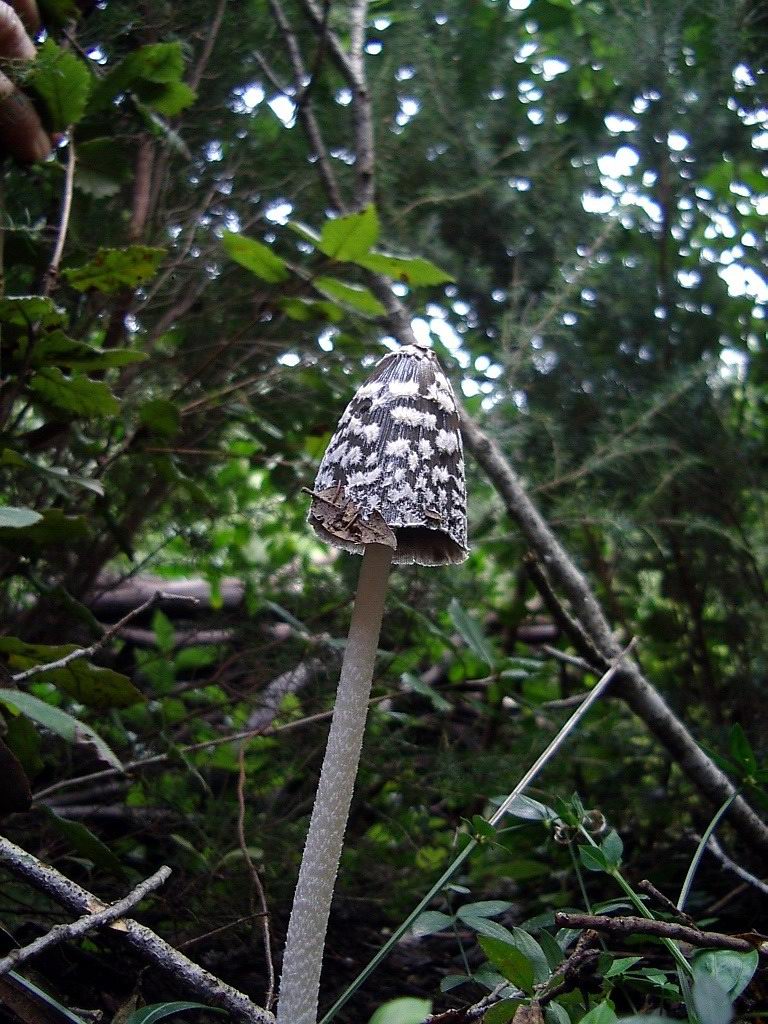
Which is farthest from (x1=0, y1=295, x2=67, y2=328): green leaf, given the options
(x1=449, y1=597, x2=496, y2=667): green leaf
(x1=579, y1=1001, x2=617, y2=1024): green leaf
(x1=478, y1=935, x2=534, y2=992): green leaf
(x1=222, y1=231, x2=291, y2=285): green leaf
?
(x1=579, y1=1001, x2=617, y2=1024): green leaf

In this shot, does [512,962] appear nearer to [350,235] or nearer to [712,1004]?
[712,1004]

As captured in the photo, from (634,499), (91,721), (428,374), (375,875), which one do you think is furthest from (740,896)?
(91,721)

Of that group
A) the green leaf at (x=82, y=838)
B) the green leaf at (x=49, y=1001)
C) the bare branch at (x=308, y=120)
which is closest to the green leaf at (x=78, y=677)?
the green leaf at (x=82, y=838)

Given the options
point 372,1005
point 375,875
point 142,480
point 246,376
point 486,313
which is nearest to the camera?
point 372,1005

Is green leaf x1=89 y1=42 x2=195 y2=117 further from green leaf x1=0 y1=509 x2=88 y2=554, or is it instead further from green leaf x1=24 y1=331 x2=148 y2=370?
green leaf x1=0 y1=509 x2=88 y2=554

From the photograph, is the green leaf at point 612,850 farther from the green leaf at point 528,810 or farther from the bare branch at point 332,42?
the bare branch at point 332,42

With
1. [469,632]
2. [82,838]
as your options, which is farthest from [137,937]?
[469,632]

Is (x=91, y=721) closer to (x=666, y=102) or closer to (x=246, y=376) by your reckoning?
(x=246, y=376)
